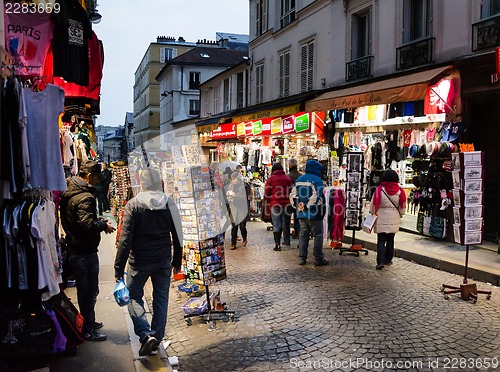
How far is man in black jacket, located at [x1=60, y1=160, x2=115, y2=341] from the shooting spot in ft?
16.5

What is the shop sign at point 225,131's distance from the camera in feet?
63.8

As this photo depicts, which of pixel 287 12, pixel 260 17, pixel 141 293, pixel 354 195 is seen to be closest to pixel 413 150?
pixel 354 195

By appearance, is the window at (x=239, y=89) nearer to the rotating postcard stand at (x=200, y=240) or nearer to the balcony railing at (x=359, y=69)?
the balcony railing at (x=359, y=69)

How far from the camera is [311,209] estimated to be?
28.7 feet

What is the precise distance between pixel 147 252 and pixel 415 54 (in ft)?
31.5

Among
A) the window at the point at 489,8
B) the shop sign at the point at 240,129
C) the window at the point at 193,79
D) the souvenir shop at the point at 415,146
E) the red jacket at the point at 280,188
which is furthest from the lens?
the window at the point at 193,79

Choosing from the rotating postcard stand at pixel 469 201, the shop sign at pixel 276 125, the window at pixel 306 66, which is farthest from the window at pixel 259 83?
the rotating postcard stand at pixel 469 201

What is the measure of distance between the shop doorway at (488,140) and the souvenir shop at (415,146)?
32 cm

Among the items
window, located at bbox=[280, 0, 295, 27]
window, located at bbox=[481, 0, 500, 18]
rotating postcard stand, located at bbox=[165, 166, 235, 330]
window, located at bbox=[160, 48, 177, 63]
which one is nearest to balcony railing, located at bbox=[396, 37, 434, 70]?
window, located at bbox=[481, 0, 500, 18]

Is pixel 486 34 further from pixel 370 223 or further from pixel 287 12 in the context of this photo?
pixel 287 12

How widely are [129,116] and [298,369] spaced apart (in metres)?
80.4

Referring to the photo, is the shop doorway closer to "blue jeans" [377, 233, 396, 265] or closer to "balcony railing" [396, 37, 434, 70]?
"balcony railing" [396, 37, 434, 70]

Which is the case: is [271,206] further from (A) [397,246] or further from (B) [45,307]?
(B) [45,307]

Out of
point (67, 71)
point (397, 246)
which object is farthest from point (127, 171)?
point (397, 246)
